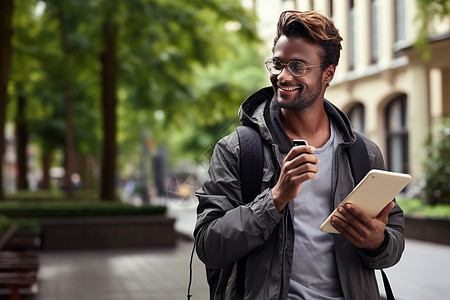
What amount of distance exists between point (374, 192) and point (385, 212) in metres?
0.16

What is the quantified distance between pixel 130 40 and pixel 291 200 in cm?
1583

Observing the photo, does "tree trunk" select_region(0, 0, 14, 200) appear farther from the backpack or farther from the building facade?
the backpack

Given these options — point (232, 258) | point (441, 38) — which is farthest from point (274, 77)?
point (441, 38)

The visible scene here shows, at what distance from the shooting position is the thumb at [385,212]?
259 centimetres

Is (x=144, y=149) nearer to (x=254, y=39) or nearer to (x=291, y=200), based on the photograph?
(x=254, y=39)

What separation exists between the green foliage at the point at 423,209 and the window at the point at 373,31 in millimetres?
14105

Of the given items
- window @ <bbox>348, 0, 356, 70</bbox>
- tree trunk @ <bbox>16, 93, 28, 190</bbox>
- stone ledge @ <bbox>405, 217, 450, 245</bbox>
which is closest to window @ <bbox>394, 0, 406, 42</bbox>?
window @ <bbox>348, 0, 356, 70</bbox>

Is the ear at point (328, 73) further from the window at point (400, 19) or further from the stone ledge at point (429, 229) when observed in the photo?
the window at point (400, 19)

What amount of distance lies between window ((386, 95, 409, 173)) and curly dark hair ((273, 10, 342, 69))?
1096 inches

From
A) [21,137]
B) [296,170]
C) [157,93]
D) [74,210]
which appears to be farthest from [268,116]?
[21,137]

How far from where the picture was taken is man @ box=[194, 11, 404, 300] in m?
2.50

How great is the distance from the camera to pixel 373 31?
30.8 m

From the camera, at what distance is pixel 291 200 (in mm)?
2504

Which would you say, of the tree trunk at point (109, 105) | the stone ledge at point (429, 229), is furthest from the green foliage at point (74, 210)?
the stone ledge at point (429, 229)
